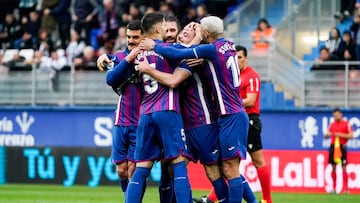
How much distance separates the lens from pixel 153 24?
42.7ft

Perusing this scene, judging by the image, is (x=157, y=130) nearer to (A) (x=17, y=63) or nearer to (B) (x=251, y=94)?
(B) (x=251, y=94)

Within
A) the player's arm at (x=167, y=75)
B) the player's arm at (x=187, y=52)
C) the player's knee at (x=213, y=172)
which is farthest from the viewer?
the player's knee at (x=213, y=172)

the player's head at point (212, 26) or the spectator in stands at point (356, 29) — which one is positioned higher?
the player's head at point (212, 26)

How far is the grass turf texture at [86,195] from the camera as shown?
62.1 ft

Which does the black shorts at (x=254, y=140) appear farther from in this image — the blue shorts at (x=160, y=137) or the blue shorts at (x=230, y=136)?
the blue shorts at (x=160, y=137)

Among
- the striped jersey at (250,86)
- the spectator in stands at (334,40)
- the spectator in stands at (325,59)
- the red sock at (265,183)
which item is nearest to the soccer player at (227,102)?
the red sock at (265,183)

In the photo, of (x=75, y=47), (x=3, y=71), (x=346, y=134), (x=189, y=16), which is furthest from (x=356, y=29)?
(x=3, y=71)

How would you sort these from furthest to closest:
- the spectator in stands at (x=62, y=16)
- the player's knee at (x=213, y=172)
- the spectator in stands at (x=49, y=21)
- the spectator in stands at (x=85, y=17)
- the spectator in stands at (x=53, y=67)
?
the spectator in stands at (x=49, y=21)
the spectator in stands at (x=62, y=16)
the spectator in stands at (x=85, y=17)
the spectator in stands at (x=53, y=67)
the player's knee at (x=213, y=172)

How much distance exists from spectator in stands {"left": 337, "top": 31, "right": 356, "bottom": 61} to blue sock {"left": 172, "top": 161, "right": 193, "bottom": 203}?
543 inches

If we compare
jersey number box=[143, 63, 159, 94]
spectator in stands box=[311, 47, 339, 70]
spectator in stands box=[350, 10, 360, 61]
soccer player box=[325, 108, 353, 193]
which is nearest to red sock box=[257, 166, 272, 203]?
jersey number box=[143, 63, 159, 94]

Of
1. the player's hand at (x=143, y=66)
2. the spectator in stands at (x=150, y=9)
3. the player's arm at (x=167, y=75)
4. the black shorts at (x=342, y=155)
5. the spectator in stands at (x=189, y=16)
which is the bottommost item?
the black shorts at (x=342, y=155)

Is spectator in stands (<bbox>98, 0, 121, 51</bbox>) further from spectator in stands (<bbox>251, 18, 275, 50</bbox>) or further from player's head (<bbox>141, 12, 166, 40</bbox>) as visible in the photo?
player's head (<bbox>141, 12, 166, 40</bbox>)

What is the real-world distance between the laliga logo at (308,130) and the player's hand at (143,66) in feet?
44.3

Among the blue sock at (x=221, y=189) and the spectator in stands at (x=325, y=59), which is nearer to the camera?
the blue sock at (x=221, y=189)
